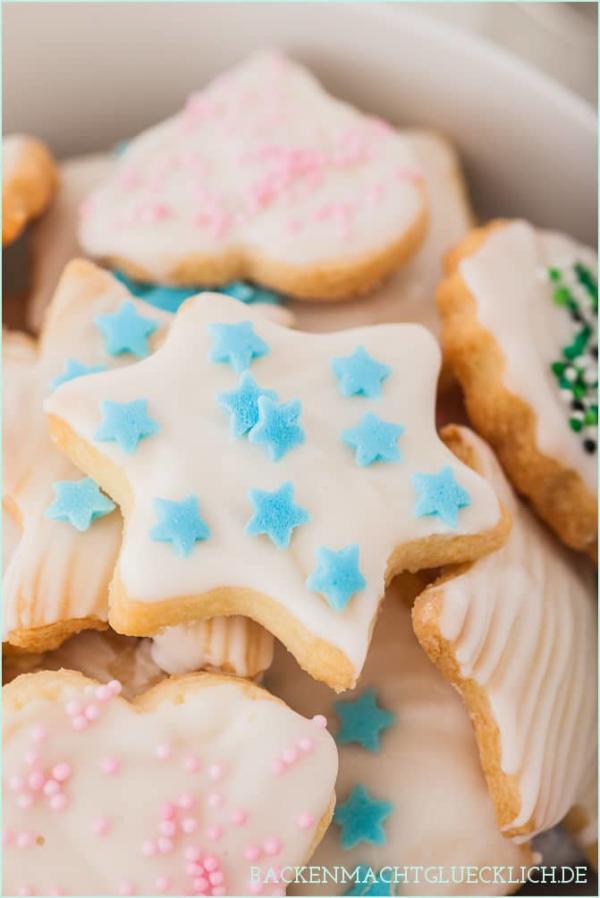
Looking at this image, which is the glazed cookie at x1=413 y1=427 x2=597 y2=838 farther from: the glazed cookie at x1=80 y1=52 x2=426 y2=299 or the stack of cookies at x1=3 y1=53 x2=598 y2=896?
the glazed cookie at x1=80 y1=52 x2=426 y2=299

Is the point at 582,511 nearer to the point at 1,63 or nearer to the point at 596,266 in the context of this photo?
the point at 596,266

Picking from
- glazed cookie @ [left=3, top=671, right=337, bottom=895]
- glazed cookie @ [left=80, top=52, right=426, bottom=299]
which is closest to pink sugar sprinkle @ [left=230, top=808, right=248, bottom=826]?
glazed cookie @ [left=3, top=671, right=337, bottom=895]

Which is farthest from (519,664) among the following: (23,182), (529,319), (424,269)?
(23,182)

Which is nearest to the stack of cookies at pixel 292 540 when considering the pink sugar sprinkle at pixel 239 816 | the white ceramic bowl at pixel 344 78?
the pink sugar sprinkle at pixel 239 816

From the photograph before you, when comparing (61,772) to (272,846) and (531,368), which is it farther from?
(531,368)

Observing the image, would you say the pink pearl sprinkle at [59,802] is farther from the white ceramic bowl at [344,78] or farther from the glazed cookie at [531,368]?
the white ceramic bowl at [344,78]

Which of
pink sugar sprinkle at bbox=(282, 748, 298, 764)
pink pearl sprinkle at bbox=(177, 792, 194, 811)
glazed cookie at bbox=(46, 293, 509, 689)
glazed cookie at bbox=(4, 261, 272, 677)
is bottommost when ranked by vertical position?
pink pearl sprinkle at bbox=(177, 792, 194, 811)
